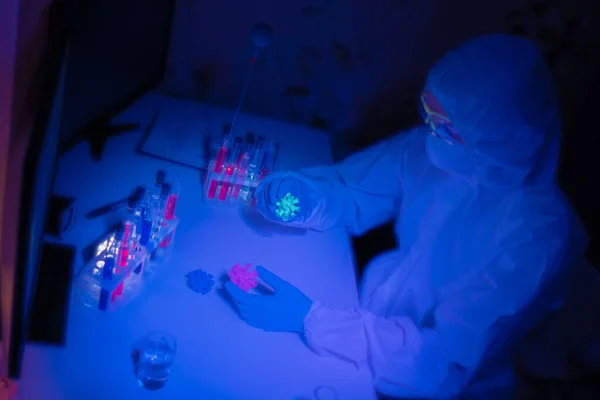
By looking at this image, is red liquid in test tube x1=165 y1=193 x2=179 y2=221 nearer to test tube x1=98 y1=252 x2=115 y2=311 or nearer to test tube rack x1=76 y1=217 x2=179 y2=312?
test tube rack x1=76 y1=217 x2=179 y2=312

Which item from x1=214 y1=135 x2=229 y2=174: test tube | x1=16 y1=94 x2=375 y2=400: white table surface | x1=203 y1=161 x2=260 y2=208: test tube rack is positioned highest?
x1=214 y1=135 x2=229 y2=174: test tube

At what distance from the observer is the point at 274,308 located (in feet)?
3.32

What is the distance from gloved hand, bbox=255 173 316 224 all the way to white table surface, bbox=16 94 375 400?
0.24 feet

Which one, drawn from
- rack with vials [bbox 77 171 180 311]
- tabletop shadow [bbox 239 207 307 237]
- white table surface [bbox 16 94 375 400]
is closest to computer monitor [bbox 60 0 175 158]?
white table surface [bbox 16 94 375 400]

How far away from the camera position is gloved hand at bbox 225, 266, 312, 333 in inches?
39.6

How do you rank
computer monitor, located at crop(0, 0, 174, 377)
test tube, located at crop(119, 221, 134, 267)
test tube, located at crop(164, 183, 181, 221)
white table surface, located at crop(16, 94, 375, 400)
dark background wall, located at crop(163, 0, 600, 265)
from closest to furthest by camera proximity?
computer monitor, located at crop(0, 0, 174, 377)
white table surface, located at crop(16, 94, 375, 400)
test tube, located at crop(119, 221, 134, 267)
test tube, located at crop(164, 183, 181, 221)
dark background wall, located at crop(163, 0, 600, 265)

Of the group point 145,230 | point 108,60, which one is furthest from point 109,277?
point 108,60

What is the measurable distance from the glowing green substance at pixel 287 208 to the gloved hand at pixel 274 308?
29 centimetres

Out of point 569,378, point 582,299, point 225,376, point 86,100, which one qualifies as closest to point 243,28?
point 86,100

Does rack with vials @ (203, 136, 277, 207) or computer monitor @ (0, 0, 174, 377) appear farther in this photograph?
rack with vials @ (203, 136, 277, 207)

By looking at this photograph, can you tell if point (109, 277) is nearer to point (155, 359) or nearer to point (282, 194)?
point (155, 359)

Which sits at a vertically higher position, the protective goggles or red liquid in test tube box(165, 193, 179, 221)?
the protective goggles

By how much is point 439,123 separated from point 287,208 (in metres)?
0.48

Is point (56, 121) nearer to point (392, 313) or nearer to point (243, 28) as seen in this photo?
point (392, 313)
